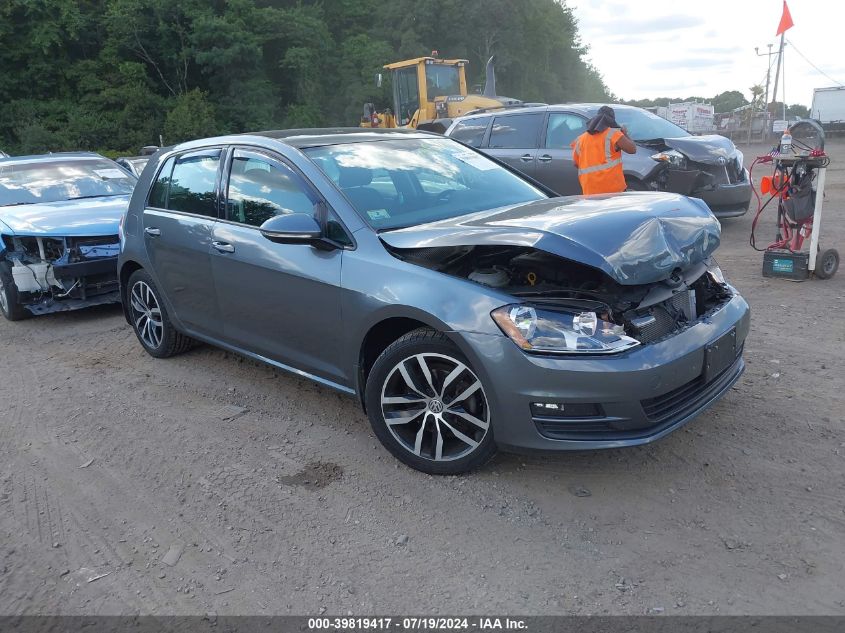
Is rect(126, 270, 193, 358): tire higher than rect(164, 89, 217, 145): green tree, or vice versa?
rect(164, 89, 217, 145): green tree

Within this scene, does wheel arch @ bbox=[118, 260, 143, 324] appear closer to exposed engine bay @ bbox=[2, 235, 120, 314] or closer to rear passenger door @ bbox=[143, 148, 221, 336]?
rear passenger door @ bbox=[143, 148, 221, 336]

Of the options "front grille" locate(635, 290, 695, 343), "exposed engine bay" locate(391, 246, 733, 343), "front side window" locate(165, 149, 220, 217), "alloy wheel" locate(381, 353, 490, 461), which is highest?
"front side window" locate(165, 149, 220, 217)

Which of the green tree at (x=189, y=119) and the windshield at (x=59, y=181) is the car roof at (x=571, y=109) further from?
the green tree at (x=189, y=119)

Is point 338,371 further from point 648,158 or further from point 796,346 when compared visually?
point 648,158

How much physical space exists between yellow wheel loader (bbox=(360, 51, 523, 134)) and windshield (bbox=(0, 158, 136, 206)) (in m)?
10.7

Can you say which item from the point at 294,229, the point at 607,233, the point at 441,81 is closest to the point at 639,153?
the point at 607,233

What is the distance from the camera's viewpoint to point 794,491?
3.09m

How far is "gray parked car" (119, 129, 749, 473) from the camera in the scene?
297cm

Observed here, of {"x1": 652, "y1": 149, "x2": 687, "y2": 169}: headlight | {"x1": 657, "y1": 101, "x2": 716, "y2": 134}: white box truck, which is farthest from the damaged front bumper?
{"x1": 657, "y1": 101, "x2": 716, "y2": 134}: white box truck

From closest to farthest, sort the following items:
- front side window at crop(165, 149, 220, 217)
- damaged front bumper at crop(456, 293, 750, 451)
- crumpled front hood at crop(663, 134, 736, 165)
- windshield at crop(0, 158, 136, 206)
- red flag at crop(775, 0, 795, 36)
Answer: damaged front bumper at crop(456, 293, 750, 451), front side window at crop(165, 149, 220, 217), windshield at crop(0, 158, 136, 206), crumpled front hood at crop(663, 134, 736, 165), red flag at crop(775, 0, 795, 36)

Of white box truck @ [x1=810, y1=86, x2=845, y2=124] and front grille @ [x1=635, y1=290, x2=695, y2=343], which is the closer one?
front grille @ [x1=635, y1=290, x2=695, y2=343]

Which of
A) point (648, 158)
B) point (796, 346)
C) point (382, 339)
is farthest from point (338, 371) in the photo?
point (648, 158)

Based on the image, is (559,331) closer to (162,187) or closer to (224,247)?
(224,247)

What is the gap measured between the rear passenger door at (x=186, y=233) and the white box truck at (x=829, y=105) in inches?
1481
